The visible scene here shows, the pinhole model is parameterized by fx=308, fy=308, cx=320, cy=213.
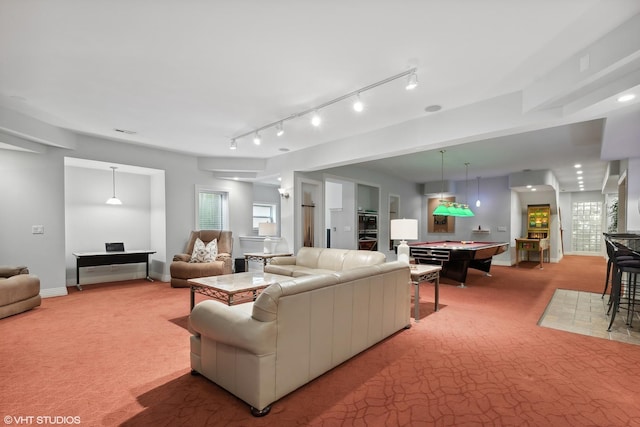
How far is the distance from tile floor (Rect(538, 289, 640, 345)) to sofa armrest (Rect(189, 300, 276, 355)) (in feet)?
11.9

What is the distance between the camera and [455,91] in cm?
353

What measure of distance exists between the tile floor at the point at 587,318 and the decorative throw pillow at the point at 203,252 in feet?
18.4

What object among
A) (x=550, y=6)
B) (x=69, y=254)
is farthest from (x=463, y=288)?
(x=69, y=254)

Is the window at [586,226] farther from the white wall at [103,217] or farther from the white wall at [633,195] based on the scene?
the white wall at [103,217]

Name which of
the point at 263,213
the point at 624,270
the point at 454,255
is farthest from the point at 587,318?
the point at 263,213

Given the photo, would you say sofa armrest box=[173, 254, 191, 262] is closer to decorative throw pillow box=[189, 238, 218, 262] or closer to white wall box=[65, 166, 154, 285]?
decorative throw pillow box=[189, 238, 218, 262]

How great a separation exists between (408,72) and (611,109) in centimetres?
197

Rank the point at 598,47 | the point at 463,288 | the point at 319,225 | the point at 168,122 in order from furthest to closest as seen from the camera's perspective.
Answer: the point at 319,225 → the point at 463,288 → the point at 168,122 → the point at 598,47

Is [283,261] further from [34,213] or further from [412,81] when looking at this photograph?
[34,213]

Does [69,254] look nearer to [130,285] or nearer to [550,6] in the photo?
[130,285]

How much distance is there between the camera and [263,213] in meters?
10.7

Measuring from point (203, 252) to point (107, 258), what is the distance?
5.87ft

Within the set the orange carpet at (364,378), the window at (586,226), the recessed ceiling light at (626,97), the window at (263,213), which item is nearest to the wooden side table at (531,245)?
the window at (586,226)

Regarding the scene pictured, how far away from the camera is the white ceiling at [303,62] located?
7.31 feet
